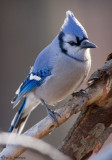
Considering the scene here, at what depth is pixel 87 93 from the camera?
1769 millimetres

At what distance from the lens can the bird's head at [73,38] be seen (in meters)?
1.92

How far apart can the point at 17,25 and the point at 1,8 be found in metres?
0.19

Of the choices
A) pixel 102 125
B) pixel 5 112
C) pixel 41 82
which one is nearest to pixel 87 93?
pixel 102 125

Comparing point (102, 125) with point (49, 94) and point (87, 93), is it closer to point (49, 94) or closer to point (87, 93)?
point (87, 93)

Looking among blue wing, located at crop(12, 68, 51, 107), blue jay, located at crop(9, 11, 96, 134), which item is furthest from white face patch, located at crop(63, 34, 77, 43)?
blue wing, located at crop(12, 68, 51, 107)

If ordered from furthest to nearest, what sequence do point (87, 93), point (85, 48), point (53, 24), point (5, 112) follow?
point (53, 24) < point (5, 112) < point (85, 48) < point (87, 93)

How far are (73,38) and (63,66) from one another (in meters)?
0.15

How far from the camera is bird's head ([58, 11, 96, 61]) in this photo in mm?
1916

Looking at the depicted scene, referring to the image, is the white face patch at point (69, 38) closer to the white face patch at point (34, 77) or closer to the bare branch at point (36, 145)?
the white face patch at point (34, 77)

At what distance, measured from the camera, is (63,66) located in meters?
1.96

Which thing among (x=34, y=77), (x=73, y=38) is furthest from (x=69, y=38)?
(x=34, y=77)

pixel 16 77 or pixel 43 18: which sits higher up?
pixel 43 18

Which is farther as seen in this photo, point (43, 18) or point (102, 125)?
point (43, 18)

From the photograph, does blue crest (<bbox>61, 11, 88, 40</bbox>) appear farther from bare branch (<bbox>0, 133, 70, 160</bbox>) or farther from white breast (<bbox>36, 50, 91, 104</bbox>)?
bare branch (<bbox>0, 133, 70, 160</bbox>)
